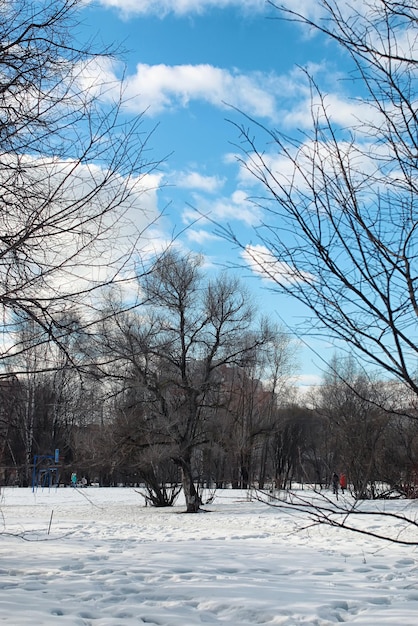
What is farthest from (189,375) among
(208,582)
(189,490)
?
(208,582)

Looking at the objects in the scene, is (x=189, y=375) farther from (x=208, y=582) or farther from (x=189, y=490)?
(x=208, y=582)

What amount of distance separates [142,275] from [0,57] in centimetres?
175

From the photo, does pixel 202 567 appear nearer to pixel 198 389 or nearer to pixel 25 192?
pixel 25 192

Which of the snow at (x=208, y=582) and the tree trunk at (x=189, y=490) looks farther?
the tree trunk at (x=189, y=490)

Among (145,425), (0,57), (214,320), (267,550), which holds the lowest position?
(267,550)

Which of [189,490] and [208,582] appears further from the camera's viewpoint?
[189,490]

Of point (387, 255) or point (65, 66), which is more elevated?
point (65, 66)

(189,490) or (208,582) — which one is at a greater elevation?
(208,582)

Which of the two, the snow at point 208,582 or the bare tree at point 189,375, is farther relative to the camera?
the bare tree at point 189,375

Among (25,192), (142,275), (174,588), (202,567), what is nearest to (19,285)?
(25,192)

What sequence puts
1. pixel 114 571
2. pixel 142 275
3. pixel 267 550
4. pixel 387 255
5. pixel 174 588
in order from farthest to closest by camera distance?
pixel 267 550 → pixel 114 571 → pixel 174 588 → pixel 142 275 → pixel 387 255

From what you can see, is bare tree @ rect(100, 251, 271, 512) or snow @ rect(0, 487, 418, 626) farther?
bare tree @ rect(100, 251, 271, 512)

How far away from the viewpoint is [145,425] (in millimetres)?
23078

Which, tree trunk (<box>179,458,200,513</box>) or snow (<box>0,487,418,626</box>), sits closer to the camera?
snow (<box>0,487,418,626</box>)
